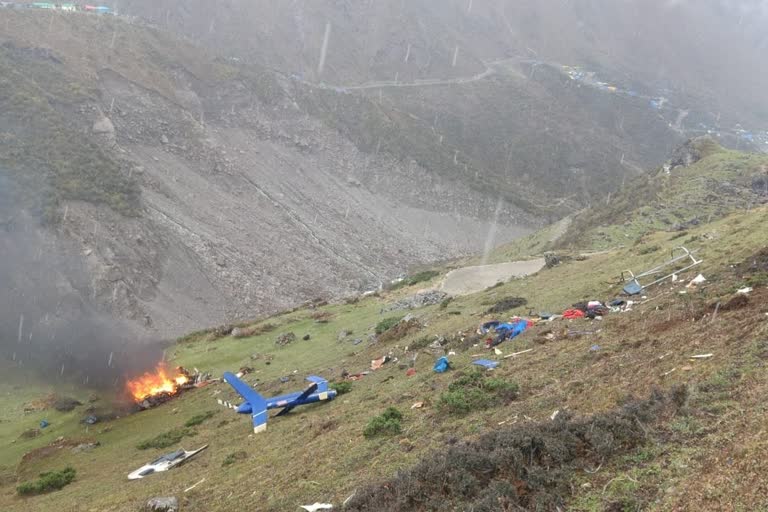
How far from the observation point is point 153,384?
1071 inches

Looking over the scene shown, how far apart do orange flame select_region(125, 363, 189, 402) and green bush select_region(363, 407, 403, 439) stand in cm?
1774

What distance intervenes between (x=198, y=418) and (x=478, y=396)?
13055 mm

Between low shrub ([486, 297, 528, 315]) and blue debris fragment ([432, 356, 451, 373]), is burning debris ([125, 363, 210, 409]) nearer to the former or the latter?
low shrub ([486, 297, 528, 315])

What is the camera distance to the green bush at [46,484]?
16.3 metres

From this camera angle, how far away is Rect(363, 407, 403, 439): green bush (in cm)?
1147

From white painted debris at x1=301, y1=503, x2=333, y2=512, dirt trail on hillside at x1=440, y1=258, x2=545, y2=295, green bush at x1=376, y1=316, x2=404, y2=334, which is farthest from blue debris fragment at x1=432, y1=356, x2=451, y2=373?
dirt trail on hillside at x1=440, y1=258, x2=545, y2=295

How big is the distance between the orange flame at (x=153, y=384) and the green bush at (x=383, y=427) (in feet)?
58.2

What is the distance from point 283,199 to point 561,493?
7393 centimetres

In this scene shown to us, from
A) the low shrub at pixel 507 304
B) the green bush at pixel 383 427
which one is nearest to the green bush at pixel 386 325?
the low shrub at pixel 507 304

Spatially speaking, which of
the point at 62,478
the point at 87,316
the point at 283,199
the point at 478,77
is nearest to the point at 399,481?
the point at 62,478

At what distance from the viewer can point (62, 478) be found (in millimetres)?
16719

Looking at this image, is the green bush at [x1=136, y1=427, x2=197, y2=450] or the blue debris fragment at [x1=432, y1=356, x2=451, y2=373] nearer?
the blue debris fragment at [x1=432, y1=356, x2=451, y2=373]

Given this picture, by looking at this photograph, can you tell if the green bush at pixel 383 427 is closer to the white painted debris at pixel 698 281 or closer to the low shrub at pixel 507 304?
the white painted debris at pixel 698 281

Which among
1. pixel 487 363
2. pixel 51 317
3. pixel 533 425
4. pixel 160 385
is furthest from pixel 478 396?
pixel 51 317
